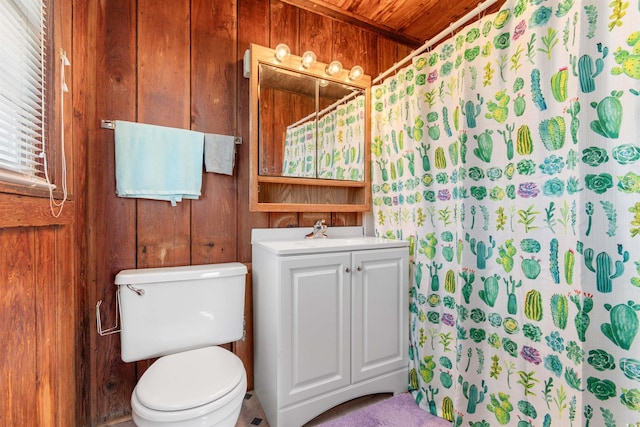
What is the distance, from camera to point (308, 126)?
1842 mm

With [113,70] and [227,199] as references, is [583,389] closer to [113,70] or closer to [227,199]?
[227,199]

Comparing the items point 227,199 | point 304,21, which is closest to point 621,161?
point 227,199

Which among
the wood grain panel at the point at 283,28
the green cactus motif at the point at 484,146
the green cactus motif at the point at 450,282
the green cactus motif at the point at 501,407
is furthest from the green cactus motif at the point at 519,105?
the wood grain panel at the point at 283,28

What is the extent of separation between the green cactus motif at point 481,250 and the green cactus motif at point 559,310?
A: 0.90 feet

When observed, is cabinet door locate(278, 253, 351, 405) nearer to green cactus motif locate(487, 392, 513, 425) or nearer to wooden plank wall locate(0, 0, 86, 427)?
green cactus motif locate(487, 392, 513, 425)

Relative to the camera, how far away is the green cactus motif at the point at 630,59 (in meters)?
0.84

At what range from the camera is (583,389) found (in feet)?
3.14

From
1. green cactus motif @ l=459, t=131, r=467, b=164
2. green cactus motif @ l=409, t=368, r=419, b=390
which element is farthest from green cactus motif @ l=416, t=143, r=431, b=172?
green cactus motif @ l=409, t=368, r=419, b=390

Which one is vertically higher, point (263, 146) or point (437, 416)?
point (263, 146)

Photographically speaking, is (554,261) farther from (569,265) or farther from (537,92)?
(537,92)

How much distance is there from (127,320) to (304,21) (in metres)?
2.02

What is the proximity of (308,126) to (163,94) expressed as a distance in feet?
2.74

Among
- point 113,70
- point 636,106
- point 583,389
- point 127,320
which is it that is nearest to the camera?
point 636,106

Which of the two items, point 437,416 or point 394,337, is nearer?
point 437,416
